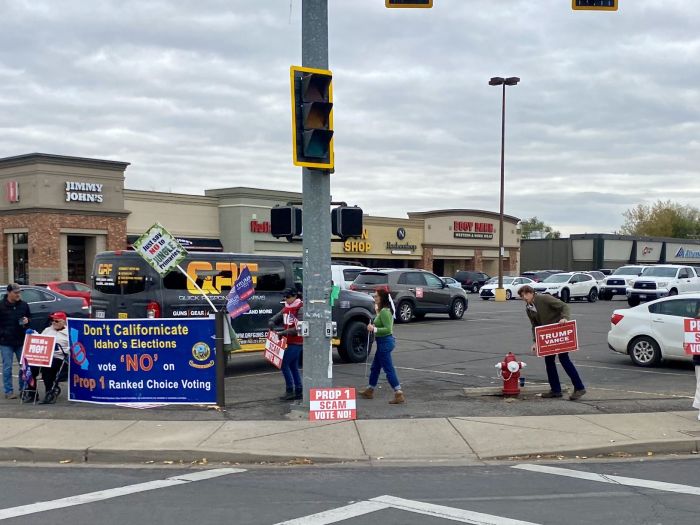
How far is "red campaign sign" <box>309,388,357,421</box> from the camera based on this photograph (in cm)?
1012

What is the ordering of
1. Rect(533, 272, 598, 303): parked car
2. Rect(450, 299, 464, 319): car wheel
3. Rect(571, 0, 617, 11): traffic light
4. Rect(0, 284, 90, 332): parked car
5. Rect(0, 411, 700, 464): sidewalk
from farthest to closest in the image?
Rect(533, 272, 598, 303): parked car → Rect(450, 299, 464, 319): car wheel → Rect(0, 284, 90, 332): parked car → Rect(571, 0, 617, 11): traffic light → Rect(0, 411, 700, 464): sidewalk

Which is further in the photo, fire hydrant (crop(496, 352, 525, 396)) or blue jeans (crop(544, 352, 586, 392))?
fire hydrant (crop(496, 352, 525, 396))

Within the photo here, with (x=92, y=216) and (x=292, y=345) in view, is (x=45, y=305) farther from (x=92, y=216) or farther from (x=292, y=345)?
(x=92, y=216)

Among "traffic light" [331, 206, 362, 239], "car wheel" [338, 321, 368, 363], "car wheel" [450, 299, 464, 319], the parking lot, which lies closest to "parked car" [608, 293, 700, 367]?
the parking lot

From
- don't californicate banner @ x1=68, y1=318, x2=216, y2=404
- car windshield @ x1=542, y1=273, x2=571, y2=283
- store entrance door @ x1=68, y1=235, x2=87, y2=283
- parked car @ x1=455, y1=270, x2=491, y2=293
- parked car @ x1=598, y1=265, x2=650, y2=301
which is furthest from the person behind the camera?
parked car @ x1=455, y1=270, x2=491, y2=293

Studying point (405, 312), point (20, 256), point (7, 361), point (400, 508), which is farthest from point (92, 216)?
point (400, 508)

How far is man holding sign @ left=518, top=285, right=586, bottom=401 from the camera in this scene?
11.3 metres

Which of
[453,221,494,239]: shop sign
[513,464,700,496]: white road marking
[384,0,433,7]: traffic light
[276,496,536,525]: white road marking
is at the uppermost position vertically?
[384,0,433,7]: traffic light

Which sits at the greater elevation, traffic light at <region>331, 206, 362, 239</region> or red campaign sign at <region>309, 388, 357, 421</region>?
traffic light at <region>331, 206, 362, 239</region>

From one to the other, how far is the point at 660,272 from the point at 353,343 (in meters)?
25.5

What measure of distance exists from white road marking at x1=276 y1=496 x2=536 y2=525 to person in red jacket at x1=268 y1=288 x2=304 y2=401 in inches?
177

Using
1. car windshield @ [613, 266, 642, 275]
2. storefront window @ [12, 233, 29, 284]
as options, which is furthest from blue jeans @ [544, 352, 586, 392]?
car windshield @ [613, 266, 642, 275]

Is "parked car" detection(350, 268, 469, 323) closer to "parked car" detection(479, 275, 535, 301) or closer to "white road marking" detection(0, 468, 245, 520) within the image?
"parked car" detection(479, 275, 535, 301)

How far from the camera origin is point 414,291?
1032 inches
